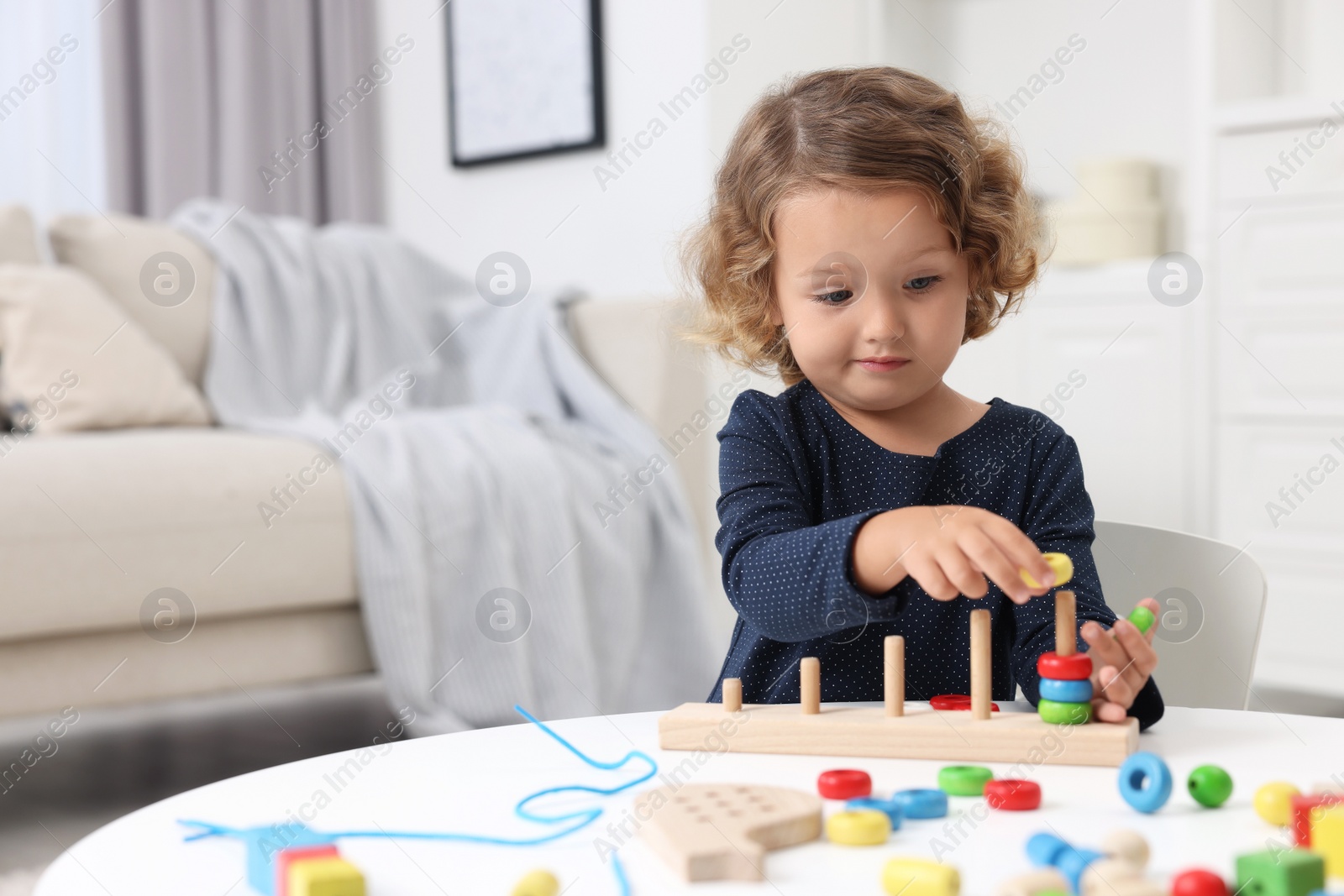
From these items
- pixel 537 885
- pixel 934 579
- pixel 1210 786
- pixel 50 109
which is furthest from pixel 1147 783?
pixel 50 109

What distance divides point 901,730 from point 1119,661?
0.13 metres

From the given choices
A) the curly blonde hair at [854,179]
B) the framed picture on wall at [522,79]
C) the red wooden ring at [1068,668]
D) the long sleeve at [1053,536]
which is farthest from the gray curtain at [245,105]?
the red wooden ring at [1068,668]

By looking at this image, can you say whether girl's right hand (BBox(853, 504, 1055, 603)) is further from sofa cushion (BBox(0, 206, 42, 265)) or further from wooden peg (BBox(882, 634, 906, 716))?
sofa cushion (BBox(0, 206, 42, 265))

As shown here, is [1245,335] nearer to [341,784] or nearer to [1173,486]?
[1173,486]

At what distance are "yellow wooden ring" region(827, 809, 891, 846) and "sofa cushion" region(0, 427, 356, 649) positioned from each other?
4.70 feet

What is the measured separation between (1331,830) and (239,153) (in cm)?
317

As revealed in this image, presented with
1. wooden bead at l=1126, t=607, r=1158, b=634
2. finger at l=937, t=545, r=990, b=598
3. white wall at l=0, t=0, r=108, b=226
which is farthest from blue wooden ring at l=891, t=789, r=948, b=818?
white wall at l=0, t=0, r=108, b=226

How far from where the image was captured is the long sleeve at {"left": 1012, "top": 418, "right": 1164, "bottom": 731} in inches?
30.4

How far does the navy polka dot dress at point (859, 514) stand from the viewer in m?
0.74

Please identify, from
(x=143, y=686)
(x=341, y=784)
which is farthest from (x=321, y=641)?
(x=341, y=784)

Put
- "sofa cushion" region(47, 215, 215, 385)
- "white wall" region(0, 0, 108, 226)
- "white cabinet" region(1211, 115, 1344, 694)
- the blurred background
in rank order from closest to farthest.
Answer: the blurred background, "white cabinet" region(1211, 115, 1344, 694), "sofa cushion" region(47, 215, 215, 385), "white wall" region(0, 0, 108, 226)

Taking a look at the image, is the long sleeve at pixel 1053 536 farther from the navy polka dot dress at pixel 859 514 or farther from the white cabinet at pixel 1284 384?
the white cabinet at pixel 1284 384

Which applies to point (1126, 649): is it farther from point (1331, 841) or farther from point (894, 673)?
point (1331, 841)

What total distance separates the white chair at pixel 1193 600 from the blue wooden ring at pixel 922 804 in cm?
37
